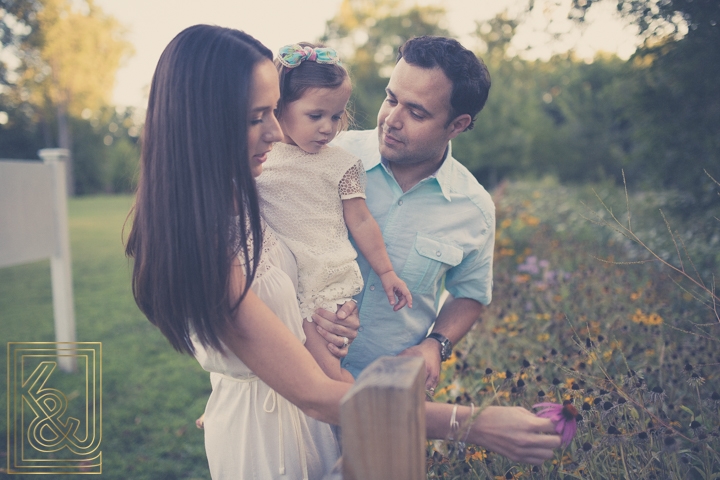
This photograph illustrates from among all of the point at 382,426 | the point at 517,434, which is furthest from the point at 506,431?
the point at 382,426

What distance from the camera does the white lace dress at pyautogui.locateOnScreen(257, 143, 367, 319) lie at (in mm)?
1674

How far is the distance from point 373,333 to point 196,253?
43.3 inches

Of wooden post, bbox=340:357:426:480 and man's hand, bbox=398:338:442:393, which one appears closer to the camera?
wooden post, bbox=340:357:426:480

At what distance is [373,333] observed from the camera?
2.10 meters

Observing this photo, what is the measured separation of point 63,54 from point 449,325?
31.4 meters

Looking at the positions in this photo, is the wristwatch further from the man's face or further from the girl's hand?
the man's face

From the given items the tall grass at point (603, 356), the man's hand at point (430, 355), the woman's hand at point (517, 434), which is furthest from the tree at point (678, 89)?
the woman's hand at point (517, 434)

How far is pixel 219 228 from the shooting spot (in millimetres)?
1211

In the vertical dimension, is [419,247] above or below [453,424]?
above

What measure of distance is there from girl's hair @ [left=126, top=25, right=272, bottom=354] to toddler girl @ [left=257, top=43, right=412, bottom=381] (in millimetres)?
412

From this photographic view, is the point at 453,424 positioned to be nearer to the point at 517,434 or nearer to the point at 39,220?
the point at 517,434

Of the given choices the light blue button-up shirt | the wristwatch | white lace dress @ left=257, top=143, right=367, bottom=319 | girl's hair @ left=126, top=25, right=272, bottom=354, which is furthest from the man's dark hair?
girl's hair @ left=126, top=25, right=272, bottom=354

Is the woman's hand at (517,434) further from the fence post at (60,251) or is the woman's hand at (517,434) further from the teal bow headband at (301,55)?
the fence post at (60,251)

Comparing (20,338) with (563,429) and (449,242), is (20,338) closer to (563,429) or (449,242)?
→ (449,242)
